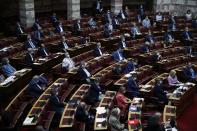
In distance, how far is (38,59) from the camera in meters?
15.9

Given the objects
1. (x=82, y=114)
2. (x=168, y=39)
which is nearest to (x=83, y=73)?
(x=82, y=114)

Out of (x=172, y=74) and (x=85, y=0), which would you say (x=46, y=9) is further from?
(x=172, y=74)

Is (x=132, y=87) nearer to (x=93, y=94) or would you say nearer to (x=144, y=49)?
(x=93, y=94)

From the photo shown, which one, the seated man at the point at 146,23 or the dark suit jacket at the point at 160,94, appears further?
the seated man at the point at 146,23

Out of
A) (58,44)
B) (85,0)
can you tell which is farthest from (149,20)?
(58,44)

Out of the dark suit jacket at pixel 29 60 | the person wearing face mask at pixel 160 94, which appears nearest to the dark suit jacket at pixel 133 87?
the person wearing face mask at pixel 160 94

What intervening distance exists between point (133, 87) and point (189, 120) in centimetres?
233

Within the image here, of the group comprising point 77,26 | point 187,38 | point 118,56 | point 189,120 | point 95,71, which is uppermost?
point 77,26

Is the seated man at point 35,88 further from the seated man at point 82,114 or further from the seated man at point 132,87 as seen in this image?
the seated man at point 132,87

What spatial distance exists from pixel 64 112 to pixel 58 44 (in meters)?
7.99

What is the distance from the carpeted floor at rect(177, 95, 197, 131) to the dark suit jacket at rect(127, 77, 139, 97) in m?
1.83

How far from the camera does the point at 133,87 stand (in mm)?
13273

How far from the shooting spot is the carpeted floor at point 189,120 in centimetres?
1227

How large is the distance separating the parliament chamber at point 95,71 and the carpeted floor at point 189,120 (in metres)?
0.04
